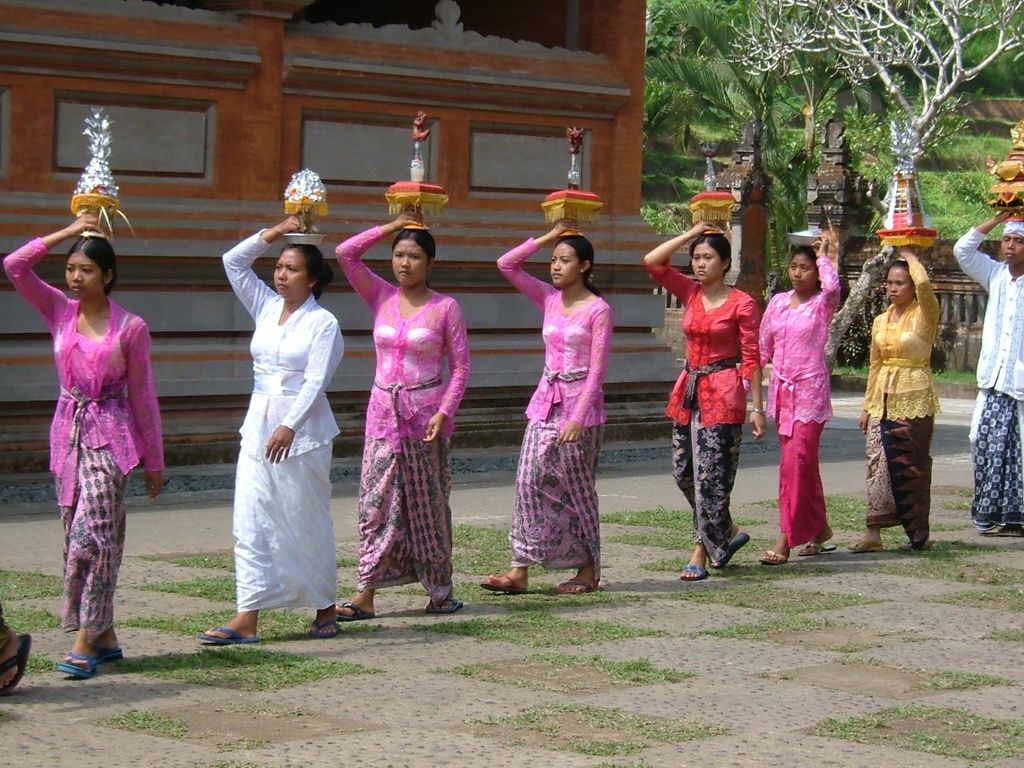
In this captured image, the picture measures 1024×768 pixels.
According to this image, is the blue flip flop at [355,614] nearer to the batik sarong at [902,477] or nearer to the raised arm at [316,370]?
the raised arm at [316,370]

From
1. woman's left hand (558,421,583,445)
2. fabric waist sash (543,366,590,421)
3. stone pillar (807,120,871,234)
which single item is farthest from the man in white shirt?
stone pillar (807,120,871,234)

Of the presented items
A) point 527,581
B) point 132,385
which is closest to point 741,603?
point 527,581

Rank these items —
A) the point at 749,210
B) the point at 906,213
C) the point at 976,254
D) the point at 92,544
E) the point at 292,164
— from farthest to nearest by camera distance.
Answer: the point at 749,210
the point at 292,164
the point at 976,254
the point at 906,213
the point at 92,544

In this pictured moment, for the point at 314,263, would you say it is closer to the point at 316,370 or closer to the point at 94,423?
the point at 316,370

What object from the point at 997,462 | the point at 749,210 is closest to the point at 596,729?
the point at 997,462

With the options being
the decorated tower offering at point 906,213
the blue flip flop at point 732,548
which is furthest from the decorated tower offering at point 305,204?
the decorated tower offering at point 906,213

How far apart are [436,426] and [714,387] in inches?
72.0

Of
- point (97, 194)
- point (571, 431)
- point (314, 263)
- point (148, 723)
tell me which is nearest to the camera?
point (148, 723)

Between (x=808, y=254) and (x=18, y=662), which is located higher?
(x=808, y=254)

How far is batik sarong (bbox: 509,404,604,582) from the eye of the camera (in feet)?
28.2

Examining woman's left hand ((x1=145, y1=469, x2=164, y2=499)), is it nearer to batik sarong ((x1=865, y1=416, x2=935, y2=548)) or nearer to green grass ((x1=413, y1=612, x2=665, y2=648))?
green grass ((x1=413, y1=612, x2=665, y2=648))

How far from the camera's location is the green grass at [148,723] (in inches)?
225

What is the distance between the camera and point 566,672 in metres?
6.74

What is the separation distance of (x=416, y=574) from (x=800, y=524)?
2.64 meters
